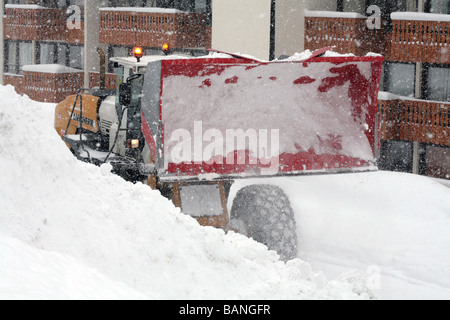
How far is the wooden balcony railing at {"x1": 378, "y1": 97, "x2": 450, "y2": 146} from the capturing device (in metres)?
16.3

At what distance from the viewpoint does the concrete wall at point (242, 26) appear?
18609mm

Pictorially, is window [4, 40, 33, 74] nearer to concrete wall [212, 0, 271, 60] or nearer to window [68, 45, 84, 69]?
window [68, 45, 84, 69]

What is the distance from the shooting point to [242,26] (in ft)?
63.2

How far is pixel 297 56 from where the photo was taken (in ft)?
31.4

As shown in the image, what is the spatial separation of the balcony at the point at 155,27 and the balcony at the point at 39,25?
8.94 feet

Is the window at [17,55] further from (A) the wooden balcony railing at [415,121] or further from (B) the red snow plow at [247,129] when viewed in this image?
(B) the red snow plow at [247,129]

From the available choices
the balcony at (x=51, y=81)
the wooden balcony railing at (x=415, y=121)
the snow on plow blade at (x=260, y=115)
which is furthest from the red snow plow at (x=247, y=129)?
the balcony at (x=51, y=81)

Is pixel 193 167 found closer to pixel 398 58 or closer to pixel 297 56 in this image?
pixel 297 56

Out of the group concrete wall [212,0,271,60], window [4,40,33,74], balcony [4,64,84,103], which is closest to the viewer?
concrete wall [212,0,271,60]

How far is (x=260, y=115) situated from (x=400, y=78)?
9.22 metres

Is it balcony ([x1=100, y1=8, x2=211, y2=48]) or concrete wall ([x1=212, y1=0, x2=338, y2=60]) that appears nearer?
concrete wall ([x1=212, y1=0, x2=338, y2=60])

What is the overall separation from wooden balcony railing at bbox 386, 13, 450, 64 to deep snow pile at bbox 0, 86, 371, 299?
974cm

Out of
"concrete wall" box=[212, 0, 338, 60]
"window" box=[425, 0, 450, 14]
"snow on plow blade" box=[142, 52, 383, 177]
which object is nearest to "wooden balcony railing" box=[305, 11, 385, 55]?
"concrete wall" box=[212, 0, 338, 60]

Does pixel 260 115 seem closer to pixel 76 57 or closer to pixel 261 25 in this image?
pixel 261 25
